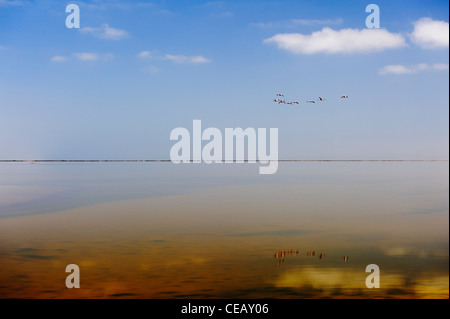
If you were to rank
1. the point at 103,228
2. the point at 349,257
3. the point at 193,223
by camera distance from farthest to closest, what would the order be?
the point at 193,223, the point at 103,228, the point at 349,257

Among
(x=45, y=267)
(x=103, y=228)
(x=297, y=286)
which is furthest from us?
(x=103, y=228)

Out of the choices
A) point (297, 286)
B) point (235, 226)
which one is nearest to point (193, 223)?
point (235, 226)

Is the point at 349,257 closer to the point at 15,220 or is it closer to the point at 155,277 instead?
the point at 155,277

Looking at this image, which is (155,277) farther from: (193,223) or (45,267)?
(193,223)

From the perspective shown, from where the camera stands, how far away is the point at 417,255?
1104 cm

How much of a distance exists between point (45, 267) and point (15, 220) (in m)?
7.34

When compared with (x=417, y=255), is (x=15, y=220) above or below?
above

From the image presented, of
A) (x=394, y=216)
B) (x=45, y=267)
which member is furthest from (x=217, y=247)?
(x=394, y=216)

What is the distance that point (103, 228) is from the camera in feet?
48.2
